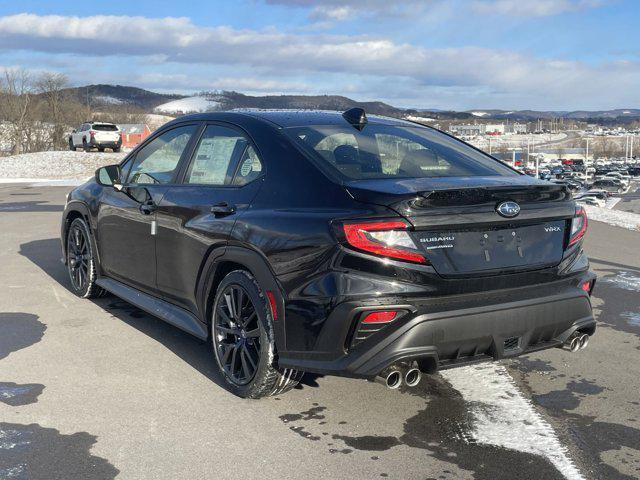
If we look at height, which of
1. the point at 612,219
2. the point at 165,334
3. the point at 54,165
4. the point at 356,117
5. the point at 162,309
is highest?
the point at 356,117

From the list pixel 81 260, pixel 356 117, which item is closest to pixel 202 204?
pixel 356 117

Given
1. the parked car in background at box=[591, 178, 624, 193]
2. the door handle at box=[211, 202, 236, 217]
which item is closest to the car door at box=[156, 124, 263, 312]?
the door handle at box=[211, 202, 236, 217]

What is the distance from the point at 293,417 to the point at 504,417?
1.16 meters

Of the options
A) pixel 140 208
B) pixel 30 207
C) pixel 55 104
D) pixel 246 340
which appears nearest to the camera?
pixel 246 340

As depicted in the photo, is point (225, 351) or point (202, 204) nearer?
point (225, 351)

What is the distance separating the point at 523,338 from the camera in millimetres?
3635

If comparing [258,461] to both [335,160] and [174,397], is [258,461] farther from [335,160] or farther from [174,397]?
[335,160]

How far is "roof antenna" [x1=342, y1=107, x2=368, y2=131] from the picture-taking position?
4.57m

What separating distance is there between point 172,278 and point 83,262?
2.06 meters

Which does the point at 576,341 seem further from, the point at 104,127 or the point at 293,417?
the point at 104,127

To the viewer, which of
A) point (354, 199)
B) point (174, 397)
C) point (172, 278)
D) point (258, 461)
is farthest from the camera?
point (172, 278)

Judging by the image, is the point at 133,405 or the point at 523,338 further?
the point at 133,405

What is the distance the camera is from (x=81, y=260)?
6.47m

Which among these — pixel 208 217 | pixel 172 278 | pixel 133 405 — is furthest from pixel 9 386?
pixel 208 217
